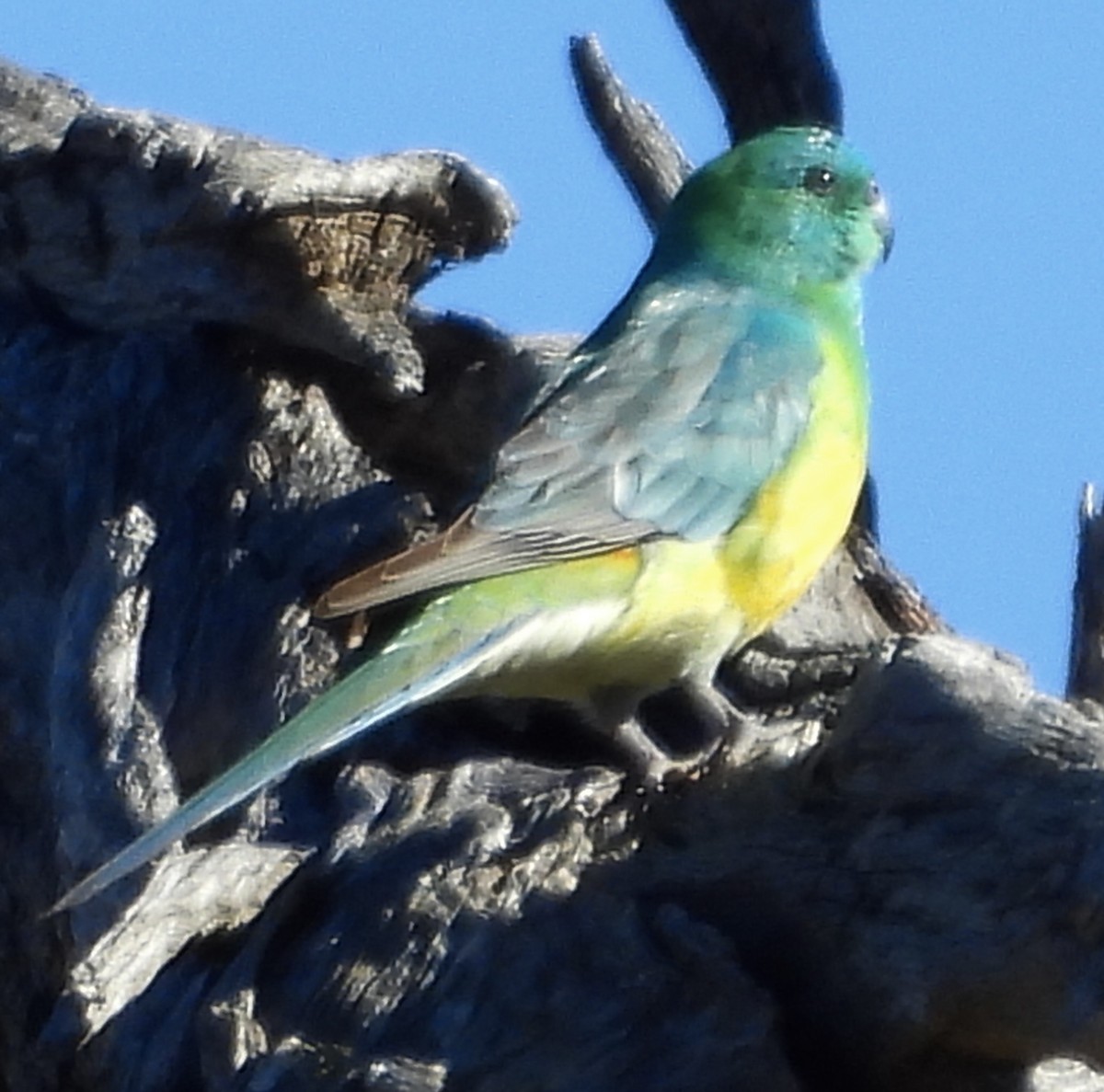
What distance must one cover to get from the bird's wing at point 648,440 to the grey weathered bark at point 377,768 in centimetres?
37

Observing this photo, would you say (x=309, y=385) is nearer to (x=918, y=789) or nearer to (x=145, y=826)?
(x=145, y=826)

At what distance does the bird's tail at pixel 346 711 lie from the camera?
3.86m

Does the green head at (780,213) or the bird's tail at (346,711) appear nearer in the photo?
the bird's tail at (346,711)

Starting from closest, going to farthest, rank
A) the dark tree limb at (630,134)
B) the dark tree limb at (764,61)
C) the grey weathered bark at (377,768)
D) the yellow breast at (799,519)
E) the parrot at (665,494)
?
the grey weathered bark at (377,768) < the parrot at (665,494) < the yellow breast at (799,519) < the dark tree limb at (764,61) < the dark tree limb at (630,134)

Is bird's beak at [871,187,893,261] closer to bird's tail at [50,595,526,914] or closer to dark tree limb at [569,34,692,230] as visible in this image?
dark tree limb at [569,34,692,230]

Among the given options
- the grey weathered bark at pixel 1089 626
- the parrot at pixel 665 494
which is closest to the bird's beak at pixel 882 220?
the parrot at pixel 665 494

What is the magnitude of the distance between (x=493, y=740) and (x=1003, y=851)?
1.65m

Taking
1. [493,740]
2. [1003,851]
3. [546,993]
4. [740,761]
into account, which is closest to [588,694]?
[493,740]

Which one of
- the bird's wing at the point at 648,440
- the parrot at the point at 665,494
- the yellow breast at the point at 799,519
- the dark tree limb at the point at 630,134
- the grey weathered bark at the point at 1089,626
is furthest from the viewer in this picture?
the dark tree limb at the point at 630,134

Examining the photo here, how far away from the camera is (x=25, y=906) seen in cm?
501

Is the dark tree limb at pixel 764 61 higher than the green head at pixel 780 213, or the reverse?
the dark tree limb at pixel 764 61

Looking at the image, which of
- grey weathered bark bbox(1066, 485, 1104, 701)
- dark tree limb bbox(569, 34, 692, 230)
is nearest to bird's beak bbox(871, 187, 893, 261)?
dark tree limb bbox(569, 34, 692, 230)

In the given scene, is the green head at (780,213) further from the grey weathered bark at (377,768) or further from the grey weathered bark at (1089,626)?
the grey weathered bark at (1089,626)

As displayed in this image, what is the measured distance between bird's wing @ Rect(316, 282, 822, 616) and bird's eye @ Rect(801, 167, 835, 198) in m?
0.33
